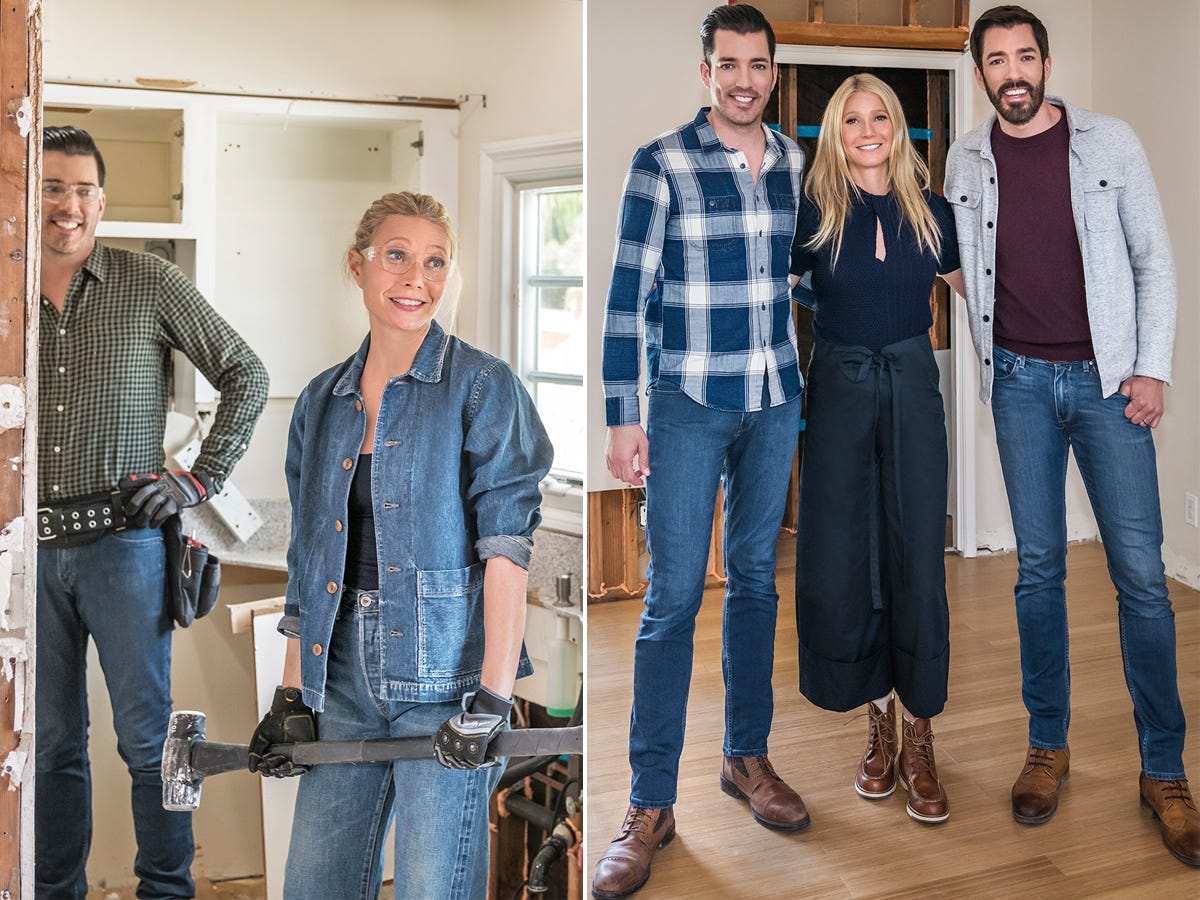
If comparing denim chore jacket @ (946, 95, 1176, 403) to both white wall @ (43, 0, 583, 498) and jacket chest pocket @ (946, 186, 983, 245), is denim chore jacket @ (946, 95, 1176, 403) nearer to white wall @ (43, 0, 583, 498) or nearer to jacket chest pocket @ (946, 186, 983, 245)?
jacket chest pocket @ (946, 186, 983, 245)

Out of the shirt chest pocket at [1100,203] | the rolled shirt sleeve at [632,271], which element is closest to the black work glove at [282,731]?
the rolled shirt sleeve at [632,271]

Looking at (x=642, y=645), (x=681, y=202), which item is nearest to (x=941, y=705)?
(x=642, y=645)

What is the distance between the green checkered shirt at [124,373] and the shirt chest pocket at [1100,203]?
144 centimetres

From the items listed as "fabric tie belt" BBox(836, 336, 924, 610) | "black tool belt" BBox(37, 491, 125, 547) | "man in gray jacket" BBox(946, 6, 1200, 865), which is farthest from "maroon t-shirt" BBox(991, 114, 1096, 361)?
"black tool belt" BBox(37, 491, 125, 547)

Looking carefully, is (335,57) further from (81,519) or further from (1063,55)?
(1063,55)

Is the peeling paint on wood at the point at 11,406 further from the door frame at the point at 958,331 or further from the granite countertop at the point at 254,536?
the door frame at the point at 958,331

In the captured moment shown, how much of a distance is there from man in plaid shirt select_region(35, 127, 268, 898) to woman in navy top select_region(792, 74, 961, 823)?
101 centimetres

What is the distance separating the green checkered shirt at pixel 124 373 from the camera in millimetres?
1418

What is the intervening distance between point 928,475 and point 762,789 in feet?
2.22

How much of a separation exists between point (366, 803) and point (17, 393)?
28.4 inches

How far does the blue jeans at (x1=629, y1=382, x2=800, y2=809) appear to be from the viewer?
1.88 metres

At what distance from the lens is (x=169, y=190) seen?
1429 millimetres

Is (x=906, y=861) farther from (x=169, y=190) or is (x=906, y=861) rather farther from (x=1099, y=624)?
(x=169, y=190)

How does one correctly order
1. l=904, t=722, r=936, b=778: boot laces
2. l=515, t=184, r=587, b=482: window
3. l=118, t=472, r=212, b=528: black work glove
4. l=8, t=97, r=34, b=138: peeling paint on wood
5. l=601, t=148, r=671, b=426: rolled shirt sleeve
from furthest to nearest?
l=904, t=722, r=936, b=778: boot laces
l=601, t=148, r=671, b=426: rolled shirt sleeve
l=515, t=184, r=587, b=482: window
l=118, t=472, r=212, b=528: black work glove
l=8, t=97, r=34, b=138: peeling paint on wood
